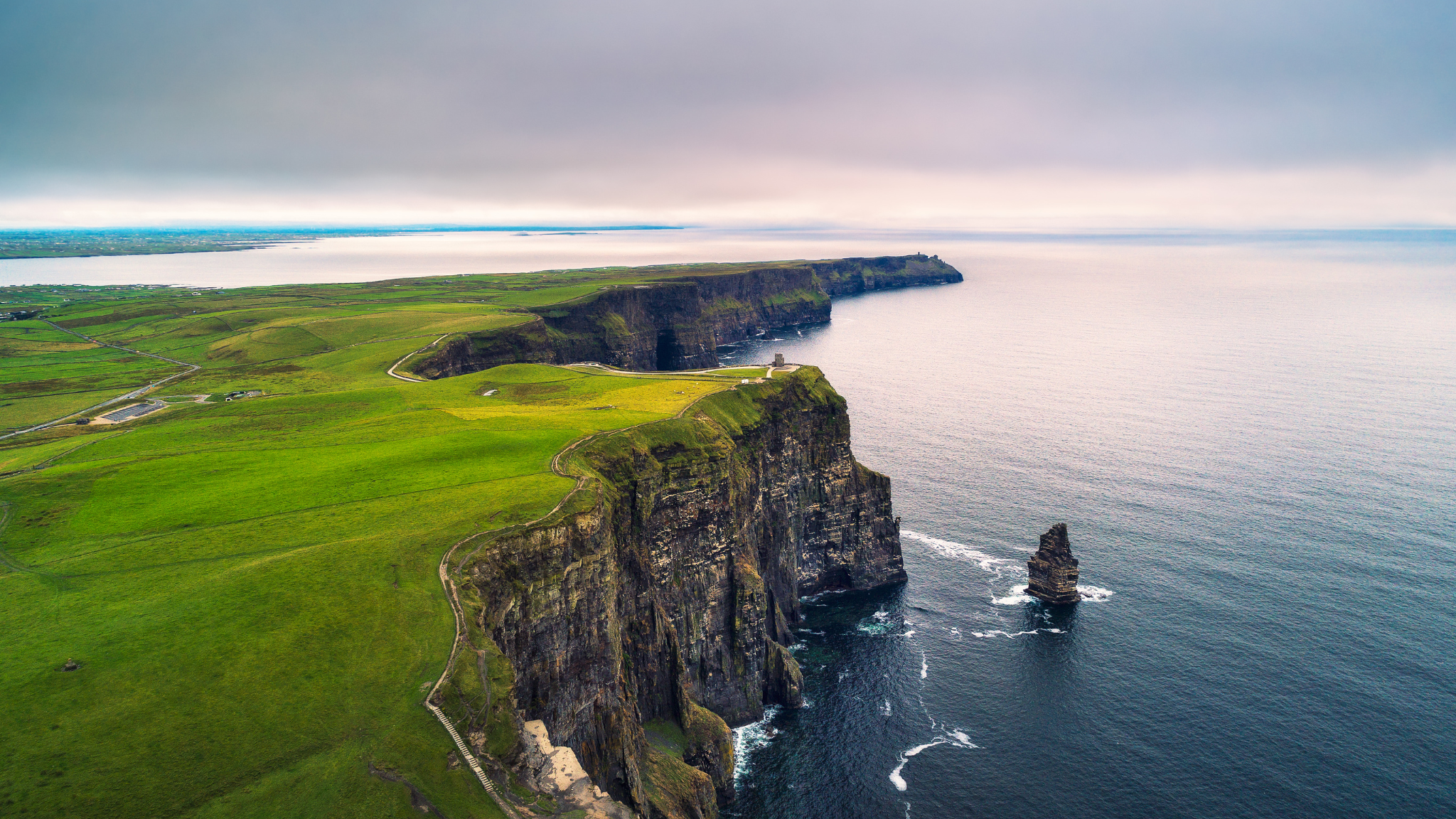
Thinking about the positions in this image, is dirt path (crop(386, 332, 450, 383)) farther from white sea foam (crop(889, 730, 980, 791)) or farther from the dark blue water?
white sea foam (crop(889, 730, 980, 791))

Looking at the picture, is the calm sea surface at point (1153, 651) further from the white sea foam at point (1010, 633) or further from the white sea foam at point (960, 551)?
the white sea foam at point (960, 551)

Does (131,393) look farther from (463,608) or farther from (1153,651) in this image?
(1153,651)

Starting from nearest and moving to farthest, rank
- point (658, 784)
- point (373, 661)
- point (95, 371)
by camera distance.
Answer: point (373, 661)
point (658, 784)
point (95, 371)

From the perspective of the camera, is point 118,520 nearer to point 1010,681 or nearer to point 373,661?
point 373,661

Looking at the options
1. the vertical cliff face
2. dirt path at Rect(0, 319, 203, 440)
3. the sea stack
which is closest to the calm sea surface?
the sea stack

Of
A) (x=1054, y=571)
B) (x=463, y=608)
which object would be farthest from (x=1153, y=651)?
(x=463, y=608)

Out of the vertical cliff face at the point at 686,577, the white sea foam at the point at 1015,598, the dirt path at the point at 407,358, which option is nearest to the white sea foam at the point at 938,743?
the vertical cliff face at the point at 686,577

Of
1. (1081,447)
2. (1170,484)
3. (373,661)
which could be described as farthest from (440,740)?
(1081,447)
